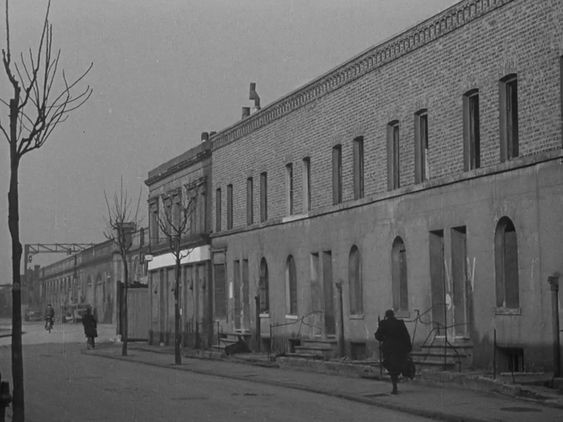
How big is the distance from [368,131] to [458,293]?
7.28 metres

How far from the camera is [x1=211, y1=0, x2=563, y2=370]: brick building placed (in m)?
25.0

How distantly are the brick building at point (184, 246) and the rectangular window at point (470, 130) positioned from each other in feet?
66.0

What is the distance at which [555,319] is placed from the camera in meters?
23.8

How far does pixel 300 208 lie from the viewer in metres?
40.5

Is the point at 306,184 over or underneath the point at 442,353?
over

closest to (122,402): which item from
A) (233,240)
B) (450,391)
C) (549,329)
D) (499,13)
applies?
(450,391)

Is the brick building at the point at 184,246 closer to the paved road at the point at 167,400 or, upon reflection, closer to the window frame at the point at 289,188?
the window frame at the point at 289,188

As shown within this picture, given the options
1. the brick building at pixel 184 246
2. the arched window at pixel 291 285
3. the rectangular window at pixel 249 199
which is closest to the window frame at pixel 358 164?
the arched window at pixel 291 285

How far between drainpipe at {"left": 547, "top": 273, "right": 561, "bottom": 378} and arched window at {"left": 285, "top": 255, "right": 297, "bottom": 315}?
696 inches

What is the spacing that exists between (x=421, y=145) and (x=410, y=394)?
8768mm

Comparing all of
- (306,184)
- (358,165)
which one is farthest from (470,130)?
(306,184)

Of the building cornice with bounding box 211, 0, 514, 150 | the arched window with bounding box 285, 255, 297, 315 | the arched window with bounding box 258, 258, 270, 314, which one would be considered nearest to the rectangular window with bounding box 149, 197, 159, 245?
the building cornice with bounding box 211, 0, 514, 150

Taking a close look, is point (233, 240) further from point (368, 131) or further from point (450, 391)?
point (450, 391)

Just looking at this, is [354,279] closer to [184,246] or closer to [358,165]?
[358,165]
